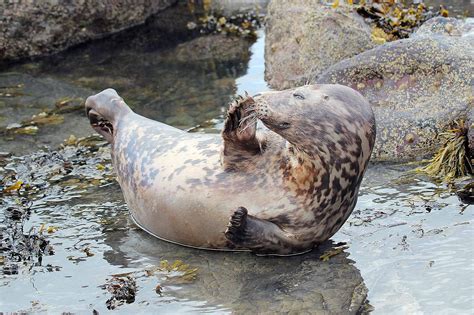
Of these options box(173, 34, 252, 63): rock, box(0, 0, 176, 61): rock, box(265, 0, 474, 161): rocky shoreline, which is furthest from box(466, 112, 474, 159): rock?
box(0, 0, 176, 61): rock

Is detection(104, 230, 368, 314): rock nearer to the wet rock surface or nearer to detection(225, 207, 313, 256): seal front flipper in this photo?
detection(225, 207, 313, 256): seal front flipper

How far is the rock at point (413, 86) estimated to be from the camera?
731cm

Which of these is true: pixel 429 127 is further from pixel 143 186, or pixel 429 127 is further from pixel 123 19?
pixel 123 19

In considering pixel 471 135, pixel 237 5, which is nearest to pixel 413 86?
pixel 471 135


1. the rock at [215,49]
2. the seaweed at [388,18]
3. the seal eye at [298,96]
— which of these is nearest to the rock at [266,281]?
the seal eye at [298,96]

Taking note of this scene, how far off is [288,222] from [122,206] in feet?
5.26

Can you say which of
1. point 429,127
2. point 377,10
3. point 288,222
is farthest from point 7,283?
point 377,10

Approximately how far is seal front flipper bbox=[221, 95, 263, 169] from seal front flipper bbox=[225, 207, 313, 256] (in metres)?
0.48

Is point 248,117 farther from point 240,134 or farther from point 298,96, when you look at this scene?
point 298,96

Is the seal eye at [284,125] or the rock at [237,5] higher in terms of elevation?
the seal eye at [284,125]

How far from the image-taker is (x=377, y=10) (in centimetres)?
991

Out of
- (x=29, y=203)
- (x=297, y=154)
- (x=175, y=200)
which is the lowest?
(x=29, y=203)

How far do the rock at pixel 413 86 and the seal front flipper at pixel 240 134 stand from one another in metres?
1.97

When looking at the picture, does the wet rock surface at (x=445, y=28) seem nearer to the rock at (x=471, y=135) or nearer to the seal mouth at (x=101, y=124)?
the rock at (x=471, y=135)
